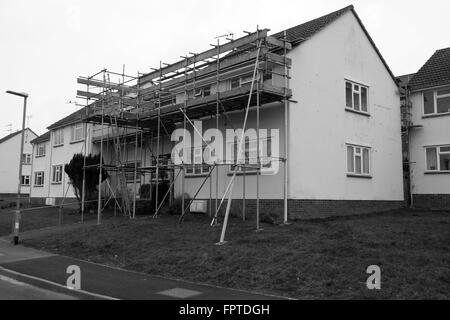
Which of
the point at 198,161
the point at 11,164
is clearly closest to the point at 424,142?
the point at 198,161

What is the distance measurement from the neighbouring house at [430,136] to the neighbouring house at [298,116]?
133 cm

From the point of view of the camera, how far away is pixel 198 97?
1922cm

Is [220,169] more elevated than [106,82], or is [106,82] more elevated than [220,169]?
[106,82]

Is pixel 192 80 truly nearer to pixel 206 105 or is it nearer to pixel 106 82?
pixel 206 105

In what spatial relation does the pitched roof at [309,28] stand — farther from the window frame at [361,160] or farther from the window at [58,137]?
the window at [58,137]

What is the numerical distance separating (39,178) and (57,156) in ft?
15.2

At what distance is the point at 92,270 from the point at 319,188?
8949 millimetres

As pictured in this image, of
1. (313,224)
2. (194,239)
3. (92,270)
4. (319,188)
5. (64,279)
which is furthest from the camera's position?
(319,188)

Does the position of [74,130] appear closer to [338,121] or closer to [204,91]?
[204,91]

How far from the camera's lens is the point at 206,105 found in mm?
17125

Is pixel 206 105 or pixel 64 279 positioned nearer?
pixel 64 279

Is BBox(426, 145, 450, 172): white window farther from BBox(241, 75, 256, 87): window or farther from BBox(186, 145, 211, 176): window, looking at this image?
BBox(186, 145, 211, 176): window
